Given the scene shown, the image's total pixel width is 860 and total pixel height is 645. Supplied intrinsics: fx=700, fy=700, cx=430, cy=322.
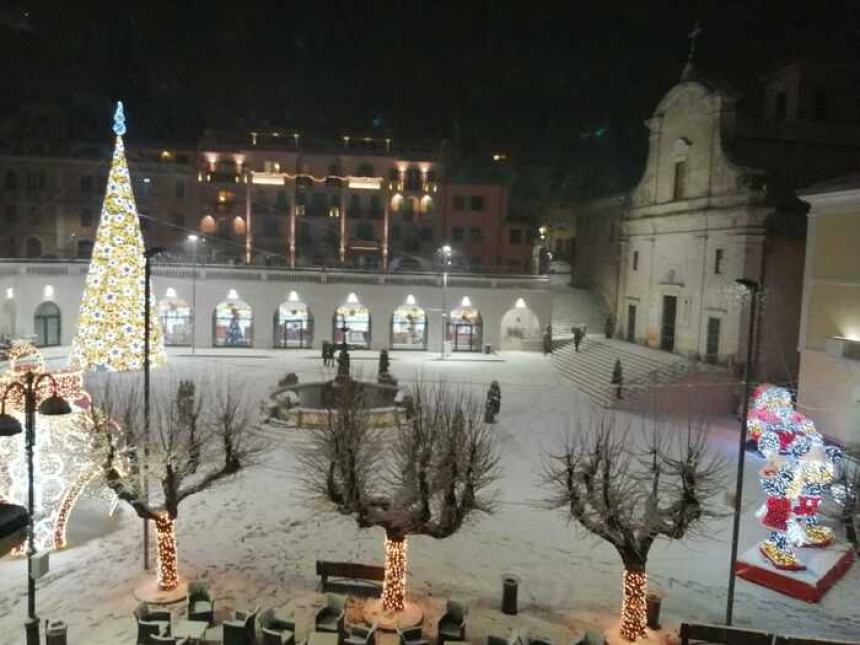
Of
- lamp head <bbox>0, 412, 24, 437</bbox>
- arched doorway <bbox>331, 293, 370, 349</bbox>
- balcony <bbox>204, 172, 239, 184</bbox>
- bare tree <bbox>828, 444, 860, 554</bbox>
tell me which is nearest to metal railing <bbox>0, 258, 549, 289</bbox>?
arched doorway <bbox>331, 293, 370, 349</bbox>

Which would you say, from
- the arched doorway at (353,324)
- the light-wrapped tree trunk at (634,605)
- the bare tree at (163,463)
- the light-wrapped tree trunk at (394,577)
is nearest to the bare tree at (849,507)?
the light-wrapped tree trunk at (634,605)

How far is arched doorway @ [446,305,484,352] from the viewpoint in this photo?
149 feet

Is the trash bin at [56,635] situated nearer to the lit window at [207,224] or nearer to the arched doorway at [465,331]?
the arched doorway at [465,331]

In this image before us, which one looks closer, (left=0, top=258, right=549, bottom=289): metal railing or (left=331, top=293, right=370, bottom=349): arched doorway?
(left=0, top=258, right=549, bottom=289): metal railing

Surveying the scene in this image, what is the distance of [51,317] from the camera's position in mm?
41812

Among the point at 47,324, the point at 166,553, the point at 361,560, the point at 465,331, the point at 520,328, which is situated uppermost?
the point at 520,328

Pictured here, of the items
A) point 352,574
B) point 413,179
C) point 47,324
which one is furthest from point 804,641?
point 413,179

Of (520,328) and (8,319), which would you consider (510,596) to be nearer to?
(520,328)

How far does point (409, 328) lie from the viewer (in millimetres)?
45500

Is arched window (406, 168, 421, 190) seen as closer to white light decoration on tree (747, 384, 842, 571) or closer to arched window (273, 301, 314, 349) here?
arched window (273, 301, 314, 349)

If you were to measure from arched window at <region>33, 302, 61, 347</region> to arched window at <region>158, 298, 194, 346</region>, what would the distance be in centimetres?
586

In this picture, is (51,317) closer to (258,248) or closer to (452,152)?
(258,248)

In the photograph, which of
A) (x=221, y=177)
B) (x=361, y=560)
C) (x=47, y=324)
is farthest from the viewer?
(x=221, y=177)

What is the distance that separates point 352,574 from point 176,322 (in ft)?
113
